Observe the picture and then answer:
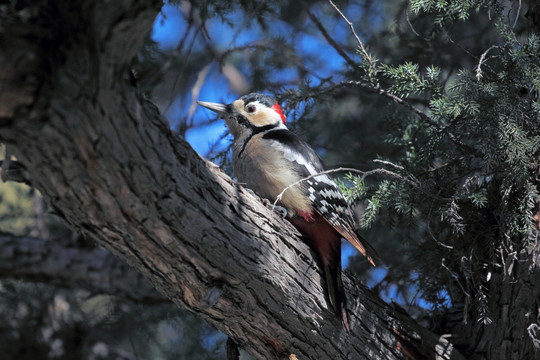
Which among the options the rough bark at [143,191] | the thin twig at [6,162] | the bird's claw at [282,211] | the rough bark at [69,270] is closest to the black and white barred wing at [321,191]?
the bird's claw at [282,211]

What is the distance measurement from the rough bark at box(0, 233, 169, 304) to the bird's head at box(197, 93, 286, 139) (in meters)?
1.49

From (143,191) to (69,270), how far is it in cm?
279

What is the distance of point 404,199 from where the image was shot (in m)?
2.94

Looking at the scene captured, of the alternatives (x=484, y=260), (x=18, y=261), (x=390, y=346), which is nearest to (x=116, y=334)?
(x=18, y=261)

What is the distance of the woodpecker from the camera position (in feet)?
9.04

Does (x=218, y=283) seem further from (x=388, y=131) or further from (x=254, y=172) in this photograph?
(x=388, y=131)

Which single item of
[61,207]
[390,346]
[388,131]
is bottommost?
[61,207]

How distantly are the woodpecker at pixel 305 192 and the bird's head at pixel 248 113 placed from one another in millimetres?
149

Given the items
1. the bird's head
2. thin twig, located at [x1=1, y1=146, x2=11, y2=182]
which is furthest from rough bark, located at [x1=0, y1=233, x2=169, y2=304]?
thin twig, located at [x1=1, y1=146, x2=11, y2=182]

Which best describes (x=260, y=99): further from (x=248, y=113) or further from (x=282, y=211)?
(x=282, y=211)

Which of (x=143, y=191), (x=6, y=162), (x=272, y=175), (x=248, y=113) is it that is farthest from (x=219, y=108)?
(x=6, y=162)

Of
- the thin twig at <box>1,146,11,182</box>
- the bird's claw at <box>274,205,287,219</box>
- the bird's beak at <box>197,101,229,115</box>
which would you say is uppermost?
the bird's beak at <box>197,101,229,115</box>

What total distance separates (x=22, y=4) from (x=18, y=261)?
317 cm

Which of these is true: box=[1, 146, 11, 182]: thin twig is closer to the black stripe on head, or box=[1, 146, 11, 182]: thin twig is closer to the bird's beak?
the bird's beak
